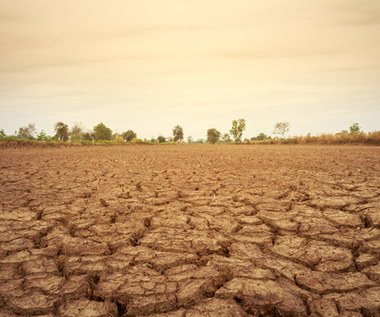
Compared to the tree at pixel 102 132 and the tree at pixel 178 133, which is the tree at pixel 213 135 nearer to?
the tree at pixel 178 133

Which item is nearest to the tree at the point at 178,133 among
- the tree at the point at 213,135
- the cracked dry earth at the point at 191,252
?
the tree at the point at 213,135

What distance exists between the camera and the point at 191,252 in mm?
1552

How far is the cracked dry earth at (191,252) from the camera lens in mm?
1120

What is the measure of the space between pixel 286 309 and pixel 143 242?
0.95 metres

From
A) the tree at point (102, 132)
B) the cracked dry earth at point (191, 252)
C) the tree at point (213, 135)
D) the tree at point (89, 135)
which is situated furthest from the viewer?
the tree at point (213, 135)

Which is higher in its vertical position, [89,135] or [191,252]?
[89,135]

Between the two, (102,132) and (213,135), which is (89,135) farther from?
(213,135)

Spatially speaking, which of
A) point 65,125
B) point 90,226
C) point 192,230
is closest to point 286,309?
point 192,230

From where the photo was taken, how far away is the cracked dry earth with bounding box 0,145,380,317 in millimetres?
1120

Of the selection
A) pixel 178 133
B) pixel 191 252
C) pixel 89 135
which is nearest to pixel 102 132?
pixel 89 135

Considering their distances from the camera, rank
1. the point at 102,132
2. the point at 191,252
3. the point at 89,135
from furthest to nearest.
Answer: the point at 89,135
the point at 102,132
the point at 191,252

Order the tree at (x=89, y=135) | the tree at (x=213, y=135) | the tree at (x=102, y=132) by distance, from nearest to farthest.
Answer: the tree at (x=102, y=132), the tree at (x=89, y=135), the tree at (x=213, y=135)

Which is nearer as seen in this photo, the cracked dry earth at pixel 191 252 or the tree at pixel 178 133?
the cracked dry earth at pixel 191 252

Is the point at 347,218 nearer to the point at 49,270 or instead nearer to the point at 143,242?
the point at 143,242
